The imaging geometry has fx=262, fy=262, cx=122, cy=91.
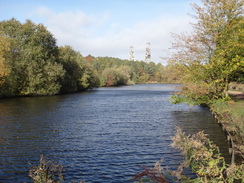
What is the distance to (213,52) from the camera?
3005 cm

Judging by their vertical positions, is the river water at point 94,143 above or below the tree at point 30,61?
below

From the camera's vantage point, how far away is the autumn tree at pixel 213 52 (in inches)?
1110

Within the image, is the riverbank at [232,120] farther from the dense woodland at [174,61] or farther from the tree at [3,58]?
the tree at [3,58]

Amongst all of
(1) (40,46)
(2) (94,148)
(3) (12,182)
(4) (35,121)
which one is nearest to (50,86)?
(1) (40,46)

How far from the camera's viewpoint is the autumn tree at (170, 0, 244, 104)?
92.5 feet

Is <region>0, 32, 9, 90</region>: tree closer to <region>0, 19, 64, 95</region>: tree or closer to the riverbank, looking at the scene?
<region>0, 19, 64, 95</region>: tree

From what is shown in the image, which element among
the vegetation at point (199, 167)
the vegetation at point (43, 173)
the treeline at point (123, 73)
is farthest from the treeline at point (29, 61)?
the treeline at point (123, 73)

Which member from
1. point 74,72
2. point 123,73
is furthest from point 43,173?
point 123,73

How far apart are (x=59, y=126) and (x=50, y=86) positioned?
1610 inches

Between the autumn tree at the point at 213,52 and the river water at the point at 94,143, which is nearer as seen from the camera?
the river water at the point at 94,143

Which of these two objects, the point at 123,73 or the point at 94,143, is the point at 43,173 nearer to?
the point at 94,143

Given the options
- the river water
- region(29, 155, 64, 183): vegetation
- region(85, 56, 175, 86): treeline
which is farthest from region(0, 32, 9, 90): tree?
region(85, 56, 175, 86): treeline

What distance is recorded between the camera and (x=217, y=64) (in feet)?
92.2

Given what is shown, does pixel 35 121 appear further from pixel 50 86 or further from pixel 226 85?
pixel 50 86
